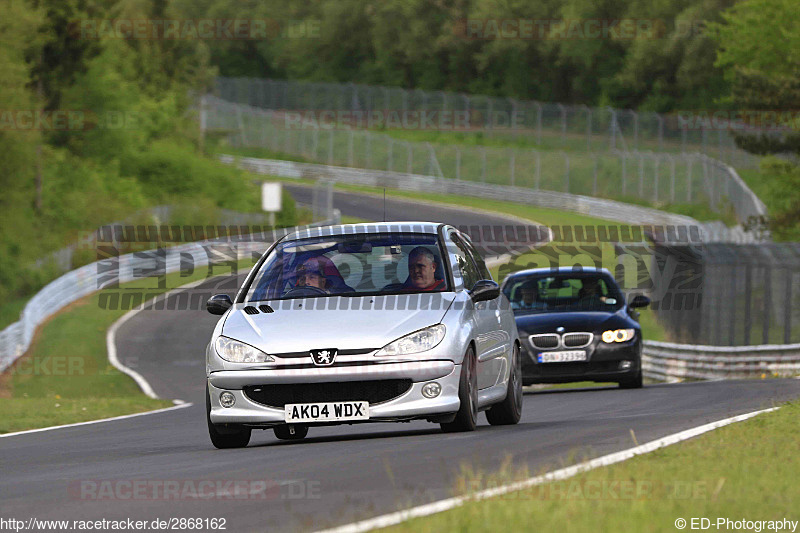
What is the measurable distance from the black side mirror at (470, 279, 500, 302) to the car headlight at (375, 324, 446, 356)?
791 millimetres

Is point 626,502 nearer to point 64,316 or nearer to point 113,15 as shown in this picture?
point 64,316

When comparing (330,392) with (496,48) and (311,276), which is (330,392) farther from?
(496,48)

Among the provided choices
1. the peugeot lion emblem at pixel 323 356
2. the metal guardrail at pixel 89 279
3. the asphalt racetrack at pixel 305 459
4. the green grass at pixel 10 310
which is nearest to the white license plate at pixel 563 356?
the asphalt racetrack at pixel 305 459

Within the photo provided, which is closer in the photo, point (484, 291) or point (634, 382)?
point (484, 291)

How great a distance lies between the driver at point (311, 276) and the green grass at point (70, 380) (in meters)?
5.77

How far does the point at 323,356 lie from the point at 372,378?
15.3 inches

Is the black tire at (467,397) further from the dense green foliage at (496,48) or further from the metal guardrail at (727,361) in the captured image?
Result: the dense green foliage at (496,48)

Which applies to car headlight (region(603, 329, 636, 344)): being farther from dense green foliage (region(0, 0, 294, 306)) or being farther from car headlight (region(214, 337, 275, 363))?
dense green foliage (region(0, 0, 294, 306))

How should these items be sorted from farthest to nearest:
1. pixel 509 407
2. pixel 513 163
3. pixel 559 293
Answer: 1. pixel 513 163
2. pixel 559 293
3. pixel 509 407

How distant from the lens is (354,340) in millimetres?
10570

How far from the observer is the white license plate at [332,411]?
34.7 ft

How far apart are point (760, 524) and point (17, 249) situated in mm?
55132

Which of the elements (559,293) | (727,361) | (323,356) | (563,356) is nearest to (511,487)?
(323,356)

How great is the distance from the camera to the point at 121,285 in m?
48.2
